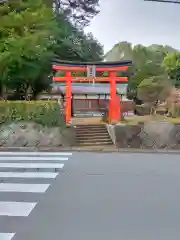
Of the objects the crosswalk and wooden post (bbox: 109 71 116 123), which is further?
wooden post (bbox: 109 71 116 123)

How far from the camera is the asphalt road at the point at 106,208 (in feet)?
14.5

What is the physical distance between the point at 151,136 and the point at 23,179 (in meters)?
8.43

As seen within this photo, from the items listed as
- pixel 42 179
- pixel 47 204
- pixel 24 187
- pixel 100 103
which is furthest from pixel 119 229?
pixel 100 103

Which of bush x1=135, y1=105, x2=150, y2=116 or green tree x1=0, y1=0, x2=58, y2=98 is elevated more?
green tree x1=0, y1=0, x2=58, y2=98

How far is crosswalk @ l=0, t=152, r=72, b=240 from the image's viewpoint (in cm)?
541

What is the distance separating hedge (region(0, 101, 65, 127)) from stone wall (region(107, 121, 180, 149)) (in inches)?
118

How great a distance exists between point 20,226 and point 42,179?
3082 mm

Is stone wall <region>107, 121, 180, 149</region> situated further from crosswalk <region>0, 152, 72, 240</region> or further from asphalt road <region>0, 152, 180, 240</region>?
Answer: asphalt road <region>0, 152, 180, 240</region>

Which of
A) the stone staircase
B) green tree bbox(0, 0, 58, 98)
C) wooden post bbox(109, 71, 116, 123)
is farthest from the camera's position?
wooden post bbox(109, 71, 116, 123)

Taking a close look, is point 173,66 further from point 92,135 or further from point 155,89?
point 92,135

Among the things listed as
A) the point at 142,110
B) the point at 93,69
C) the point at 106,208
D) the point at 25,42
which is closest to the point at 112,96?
the point at 93,69

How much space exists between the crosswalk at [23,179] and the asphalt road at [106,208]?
7.2 inches

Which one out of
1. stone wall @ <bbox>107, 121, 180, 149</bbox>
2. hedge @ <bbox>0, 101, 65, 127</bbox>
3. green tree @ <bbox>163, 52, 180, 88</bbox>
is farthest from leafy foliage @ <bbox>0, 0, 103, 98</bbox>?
green tree @ <bbox>163, 52, 180, 88</bbox>

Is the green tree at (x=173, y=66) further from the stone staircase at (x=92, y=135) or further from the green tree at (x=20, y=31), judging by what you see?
the green tree at (x=20, y=31)
